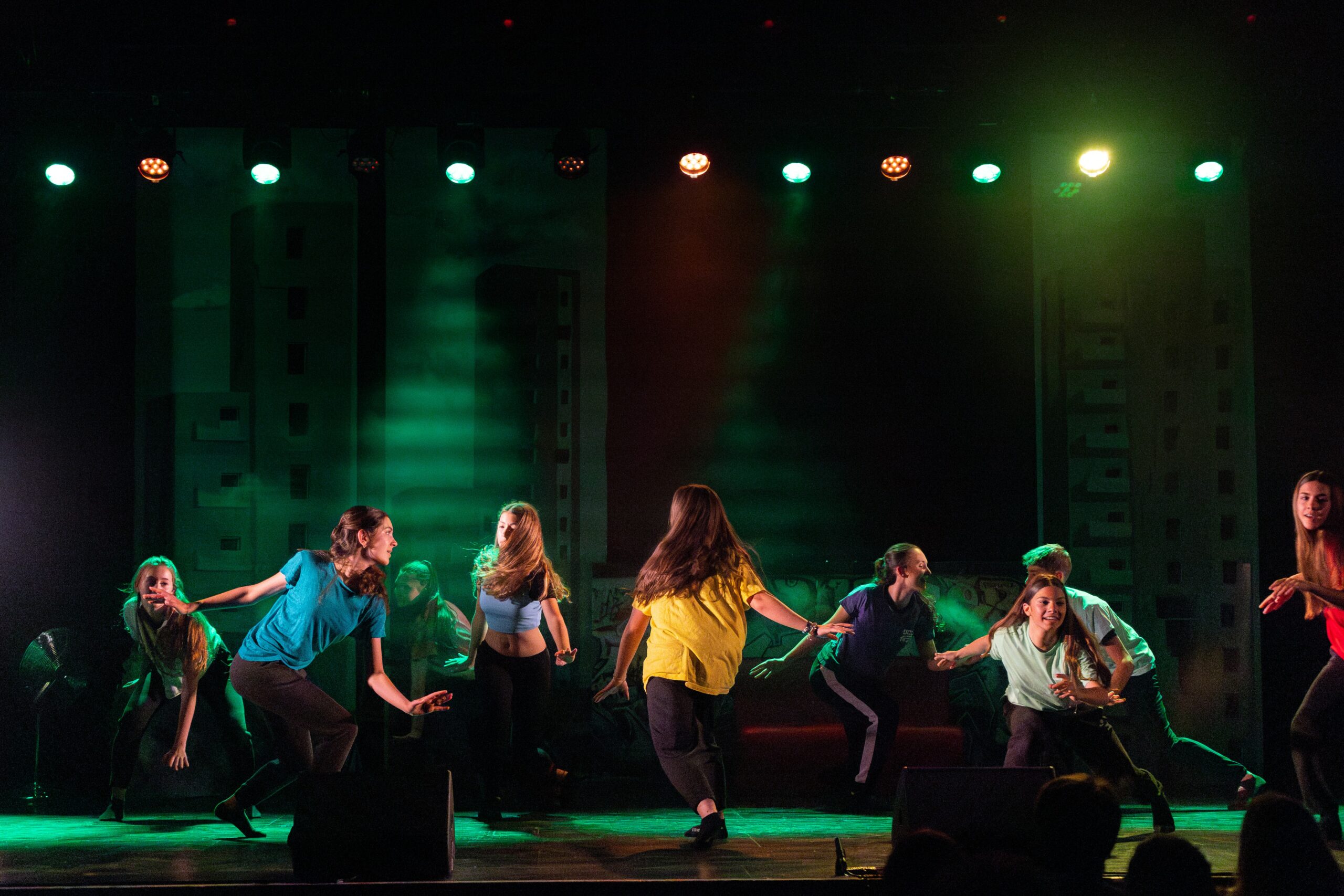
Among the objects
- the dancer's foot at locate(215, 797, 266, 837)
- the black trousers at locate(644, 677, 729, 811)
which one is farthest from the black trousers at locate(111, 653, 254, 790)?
the black trousers at locate(644, 677, 729, 811)

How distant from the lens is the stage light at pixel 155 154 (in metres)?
6.38

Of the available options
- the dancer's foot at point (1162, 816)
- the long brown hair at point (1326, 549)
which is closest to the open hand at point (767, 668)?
the dancer's foot at point (1162, 816)

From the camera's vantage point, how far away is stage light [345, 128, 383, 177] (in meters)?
6.43

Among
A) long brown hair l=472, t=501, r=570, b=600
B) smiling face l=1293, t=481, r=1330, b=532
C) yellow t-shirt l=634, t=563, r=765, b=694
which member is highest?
smiling face l=1293, t=481, r=1330, b=532

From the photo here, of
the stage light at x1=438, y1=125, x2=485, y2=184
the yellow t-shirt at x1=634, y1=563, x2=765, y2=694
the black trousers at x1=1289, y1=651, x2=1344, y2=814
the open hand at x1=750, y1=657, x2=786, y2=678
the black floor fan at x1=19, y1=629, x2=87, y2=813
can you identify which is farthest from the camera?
the stage light at x1=438, y1=125, x2=485, y2=184

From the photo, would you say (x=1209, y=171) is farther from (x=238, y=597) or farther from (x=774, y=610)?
(x=238, y=597)

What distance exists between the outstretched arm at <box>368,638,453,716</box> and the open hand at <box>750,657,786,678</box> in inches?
84.7

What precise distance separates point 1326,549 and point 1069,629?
4.50 feet

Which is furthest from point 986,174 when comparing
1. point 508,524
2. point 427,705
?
point 427,705

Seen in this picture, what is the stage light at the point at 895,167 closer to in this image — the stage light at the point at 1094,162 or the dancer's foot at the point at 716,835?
the stage light at the point at 1094,162

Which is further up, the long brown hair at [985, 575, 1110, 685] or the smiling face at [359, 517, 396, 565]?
the smiling face at [359, 517, 396, 565]

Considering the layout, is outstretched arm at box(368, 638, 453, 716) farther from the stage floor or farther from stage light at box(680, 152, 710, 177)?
stage light at box(680, 152, 710, 177)

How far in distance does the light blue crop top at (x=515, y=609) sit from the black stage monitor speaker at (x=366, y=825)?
1.71 meters

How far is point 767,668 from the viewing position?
21.6 feet
